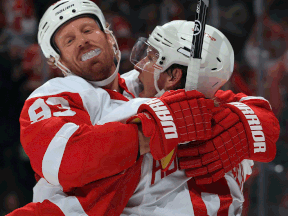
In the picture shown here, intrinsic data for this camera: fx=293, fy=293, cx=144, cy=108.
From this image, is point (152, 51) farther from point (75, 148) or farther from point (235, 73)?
point (235, 73)

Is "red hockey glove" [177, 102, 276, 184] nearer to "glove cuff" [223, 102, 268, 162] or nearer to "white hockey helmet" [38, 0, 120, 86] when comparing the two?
"glove cuff" [223, 102, 268, 162]

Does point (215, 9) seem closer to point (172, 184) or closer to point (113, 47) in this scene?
point (113, 47)

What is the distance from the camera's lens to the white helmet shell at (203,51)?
1396 millimetres

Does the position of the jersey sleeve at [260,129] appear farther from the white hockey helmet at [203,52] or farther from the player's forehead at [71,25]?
the player's forehead at [71,25]

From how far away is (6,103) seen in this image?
2566 millimetres

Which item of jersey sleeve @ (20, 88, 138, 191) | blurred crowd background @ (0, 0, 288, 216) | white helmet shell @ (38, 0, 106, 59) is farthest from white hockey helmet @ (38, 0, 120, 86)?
blurred crowd background @ (0, 0, 288, 216)

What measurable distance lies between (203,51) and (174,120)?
461 millimetres

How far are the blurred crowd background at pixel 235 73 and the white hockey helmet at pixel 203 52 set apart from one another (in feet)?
4.03

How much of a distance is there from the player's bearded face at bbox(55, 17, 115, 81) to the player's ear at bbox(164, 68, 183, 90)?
1.15 feet

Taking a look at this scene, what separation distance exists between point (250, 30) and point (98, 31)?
5.15 feet

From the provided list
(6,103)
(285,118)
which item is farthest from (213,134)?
(6,103)

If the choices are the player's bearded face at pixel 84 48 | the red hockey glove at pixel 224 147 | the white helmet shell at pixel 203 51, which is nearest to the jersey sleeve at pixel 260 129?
the red hockey glove at pixel 224 147

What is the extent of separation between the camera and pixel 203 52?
139cm

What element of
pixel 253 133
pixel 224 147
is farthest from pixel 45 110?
pixel 253 133
